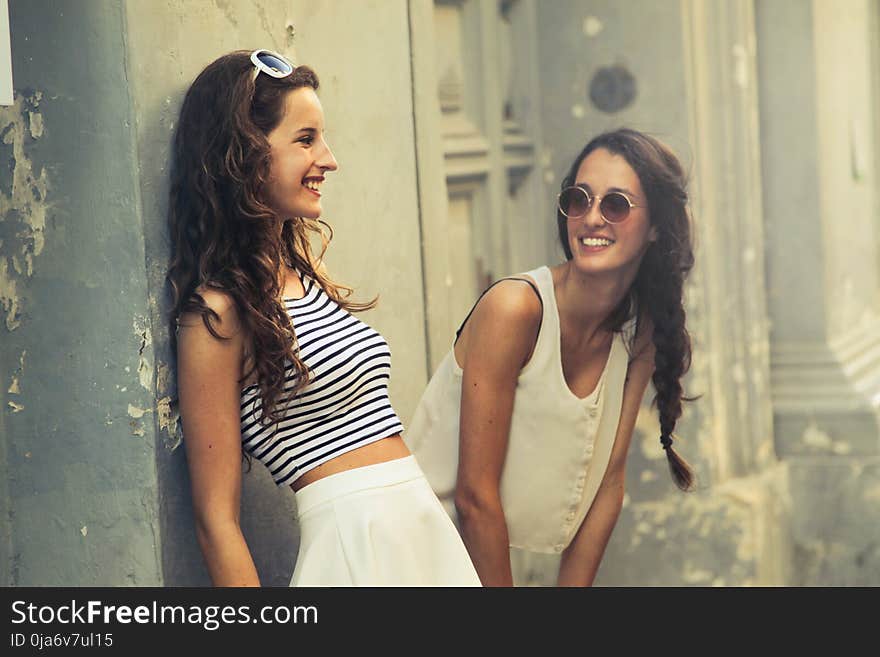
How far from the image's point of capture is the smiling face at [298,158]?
7.86ft

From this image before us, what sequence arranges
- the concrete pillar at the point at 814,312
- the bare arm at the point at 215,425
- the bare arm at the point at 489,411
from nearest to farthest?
the bare arm at the point at 215,425 → the bare arm at the point at 489,411 → the concrete pillar at the point at 814,312

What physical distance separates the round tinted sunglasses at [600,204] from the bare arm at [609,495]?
0.28 metres

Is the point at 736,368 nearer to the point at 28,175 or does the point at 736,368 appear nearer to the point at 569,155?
the point at 569,155

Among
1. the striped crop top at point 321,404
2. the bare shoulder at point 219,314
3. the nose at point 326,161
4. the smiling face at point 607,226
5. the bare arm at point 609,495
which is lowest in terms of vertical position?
the bare arm at point 609,495

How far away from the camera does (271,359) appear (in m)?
2.29

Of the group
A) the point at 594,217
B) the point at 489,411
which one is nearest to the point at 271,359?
the point at 489,411

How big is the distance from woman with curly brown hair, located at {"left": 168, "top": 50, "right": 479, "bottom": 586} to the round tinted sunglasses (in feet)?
2.38

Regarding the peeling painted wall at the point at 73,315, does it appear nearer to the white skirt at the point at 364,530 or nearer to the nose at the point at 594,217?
the white skirt at the point at 364,530

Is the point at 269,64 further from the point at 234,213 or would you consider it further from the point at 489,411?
the point at 489,411

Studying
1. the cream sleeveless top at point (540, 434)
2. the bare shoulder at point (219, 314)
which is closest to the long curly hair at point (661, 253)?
the cream sleeveless top at point (540, 434)

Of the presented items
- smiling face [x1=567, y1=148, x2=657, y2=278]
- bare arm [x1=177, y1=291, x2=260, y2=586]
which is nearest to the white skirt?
bare arm [x1=177, y1=291, x2=260, y2=586]

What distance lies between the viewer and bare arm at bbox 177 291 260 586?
228 cm

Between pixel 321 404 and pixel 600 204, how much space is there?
36.3 inches
